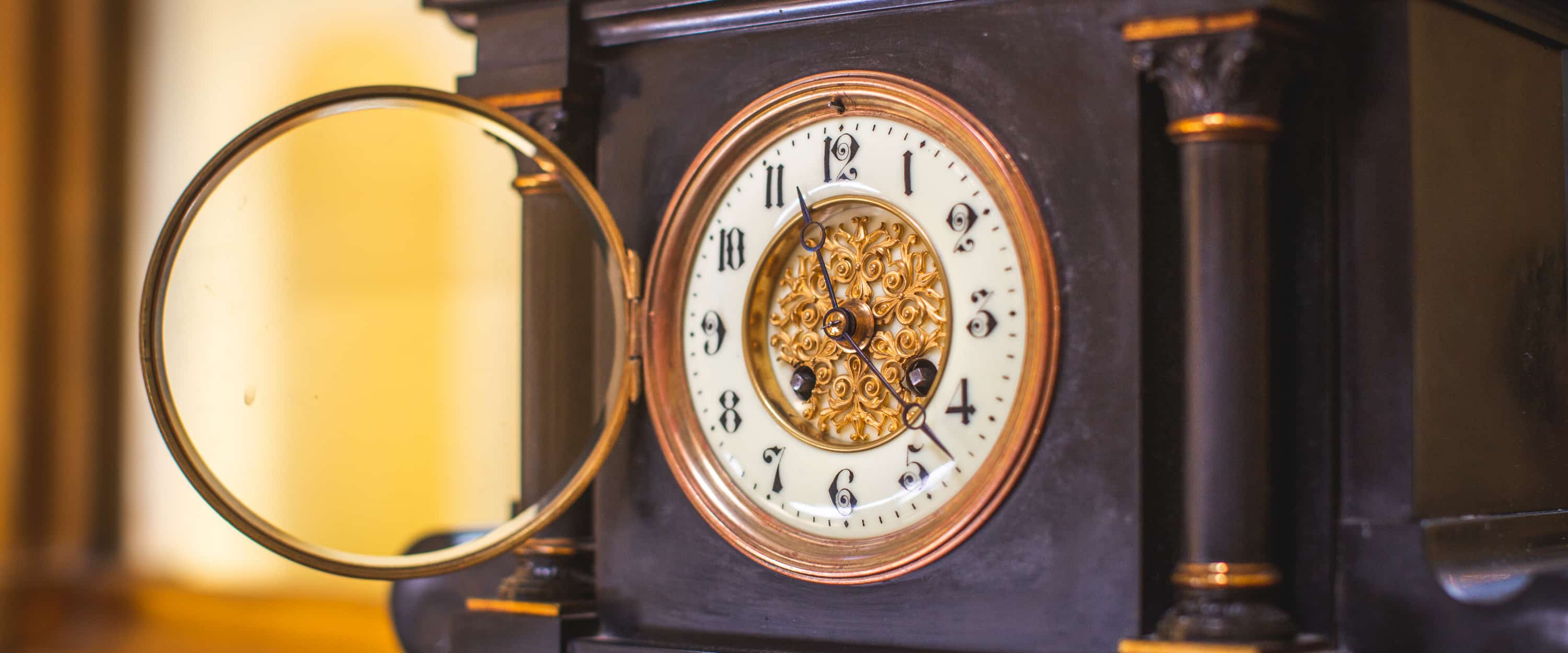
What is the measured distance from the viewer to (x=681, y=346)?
1.77 m

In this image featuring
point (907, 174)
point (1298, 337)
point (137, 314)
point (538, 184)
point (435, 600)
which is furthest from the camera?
point (137, 314)

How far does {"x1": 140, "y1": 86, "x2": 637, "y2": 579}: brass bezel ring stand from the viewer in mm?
1688

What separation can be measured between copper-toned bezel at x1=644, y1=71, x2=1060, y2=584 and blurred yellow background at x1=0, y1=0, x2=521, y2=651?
0.23 meters

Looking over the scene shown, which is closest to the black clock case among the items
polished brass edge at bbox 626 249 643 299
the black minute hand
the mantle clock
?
the mantle clock

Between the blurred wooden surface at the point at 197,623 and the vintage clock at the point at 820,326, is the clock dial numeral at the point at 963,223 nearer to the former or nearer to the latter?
the vintage clock at the point at 820,326

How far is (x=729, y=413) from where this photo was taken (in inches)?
67.9

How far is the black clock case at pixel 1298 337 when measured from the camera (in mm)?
1469

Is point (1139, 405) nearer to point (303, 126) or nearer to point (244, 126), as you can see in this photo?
point (303, 126)

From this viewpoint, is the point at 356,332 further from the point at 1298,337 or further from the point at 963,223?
the point at 1298,337

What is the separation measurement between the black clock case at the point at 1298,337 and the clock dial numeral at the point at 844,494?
0.08 meters

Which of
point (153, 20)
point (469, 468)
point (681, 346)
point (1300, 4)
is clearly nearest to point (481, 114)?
point (681, 346)

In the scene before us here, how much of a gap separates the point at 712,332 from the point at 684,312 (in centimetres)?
5

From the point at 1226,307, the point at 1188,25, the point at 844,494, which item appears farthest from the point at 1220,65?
the point at 844,494

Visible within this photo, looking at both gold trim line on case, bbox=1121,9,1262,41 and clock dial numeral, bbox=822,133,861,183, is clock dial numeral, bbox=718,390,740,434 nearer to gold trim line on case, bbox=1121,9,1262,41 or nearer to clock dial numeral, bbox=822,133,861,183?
clock dial numeral, bbox=822,133,861,183
